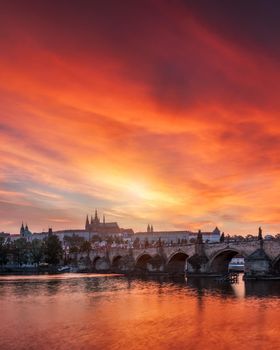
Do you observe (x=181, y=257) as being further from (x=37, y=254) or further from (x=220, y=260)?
(x=37, y=254)

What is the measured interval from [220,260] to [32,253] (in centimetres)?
8410

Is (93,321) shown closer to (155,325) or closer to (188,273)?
(155,325)

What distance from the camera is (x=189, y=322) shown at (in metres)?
39.5

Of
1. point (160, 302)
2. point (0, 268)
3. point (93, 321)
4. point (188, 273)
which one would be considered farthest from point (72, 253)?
point (93, 321)

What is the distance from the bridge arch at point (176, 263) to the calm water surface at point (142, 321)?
50083 mm

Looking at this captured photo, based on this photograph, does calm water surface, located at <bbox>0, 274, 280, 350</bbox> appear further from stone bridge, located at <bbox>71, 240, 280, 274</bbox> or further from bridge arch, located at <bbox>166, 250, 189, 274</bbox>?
bridge arch, located at <bbox>166, 250, 189, 274</bbox>

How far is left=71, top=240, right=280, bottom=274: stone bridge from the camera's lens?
8206 cm

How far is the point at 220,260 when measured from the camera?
9725 centimetres

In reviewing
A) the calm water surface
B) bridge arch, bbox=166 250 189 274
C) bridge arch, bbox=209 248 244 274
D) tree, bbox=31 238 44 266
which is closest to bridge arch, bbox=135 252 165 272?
bridge arch, bbox=166 250 189 274

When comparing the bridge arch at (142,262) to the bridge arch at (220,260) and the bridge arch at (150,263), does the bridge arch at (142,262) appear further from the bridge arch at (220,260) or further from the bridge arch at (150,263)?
the bridge arch at (220,260)

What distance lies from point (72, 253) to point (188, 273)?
313 feet

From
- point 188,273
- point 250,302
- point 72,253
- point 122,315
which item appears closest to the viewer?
point 122,315

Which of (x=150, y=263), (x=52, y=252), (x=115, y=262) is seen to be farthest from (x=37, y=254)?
(x=150, y=263)

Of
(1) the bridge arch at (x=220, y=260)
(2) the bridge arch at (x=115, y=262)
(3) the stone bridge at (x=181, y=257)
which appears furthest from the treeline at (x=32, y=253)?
(1) the bridge arch at (x=220, y=260)
